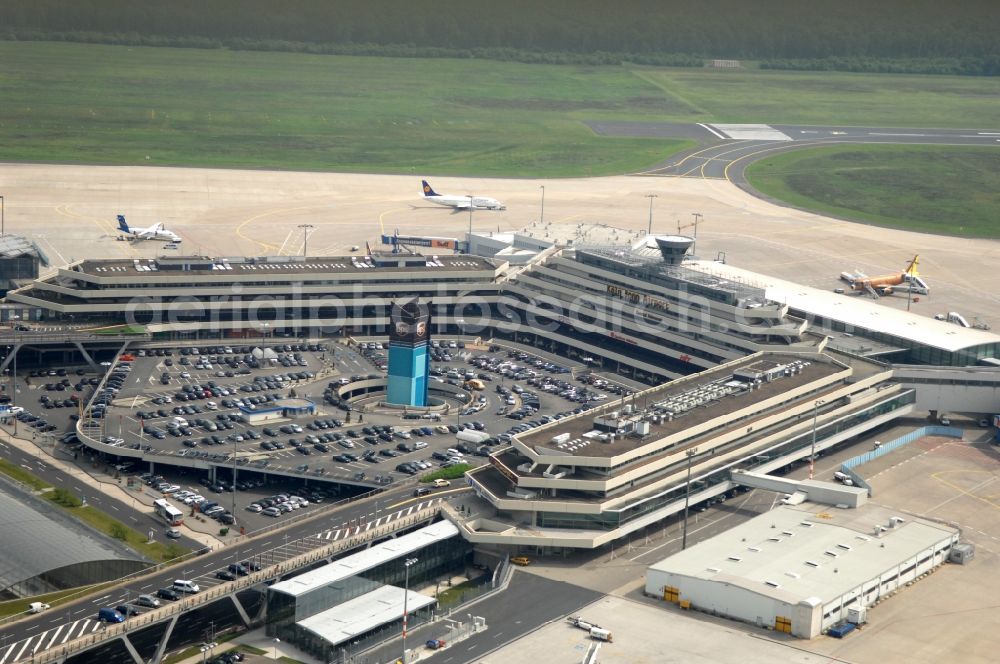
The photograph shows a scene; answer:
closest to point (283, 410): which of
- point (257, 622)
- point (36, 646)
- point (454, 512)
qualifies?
point (454, 512)

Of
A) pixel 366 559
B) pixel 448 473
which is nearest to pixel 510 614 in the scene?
pixel 366 559

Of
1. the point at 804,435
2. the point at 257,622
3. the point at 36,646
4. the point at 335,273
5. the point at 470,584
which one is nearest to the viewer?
the point at 36,646

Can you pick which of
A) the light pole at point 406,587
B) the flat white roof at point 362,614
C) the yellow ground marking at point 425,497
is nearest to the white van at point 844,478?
the yellow ground marking at point 425,497

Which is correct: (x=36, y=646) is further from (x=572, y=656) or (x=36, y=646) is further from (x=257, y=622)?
(x=572, y=656)

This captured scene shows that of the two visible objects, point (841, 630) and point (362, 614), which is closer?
point (841, 630)

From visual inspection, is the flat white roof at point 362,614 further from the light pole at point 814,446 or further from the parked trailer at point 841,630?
the light pole at point 814,446

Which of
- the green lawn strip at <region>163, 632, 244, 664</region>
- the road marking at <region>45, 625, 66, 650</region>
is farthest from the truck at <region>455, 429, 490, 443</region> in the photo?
the road marking at <region>45, 625, 66, 650</region>

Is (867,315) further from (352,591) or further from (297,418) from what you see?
(352,591)
